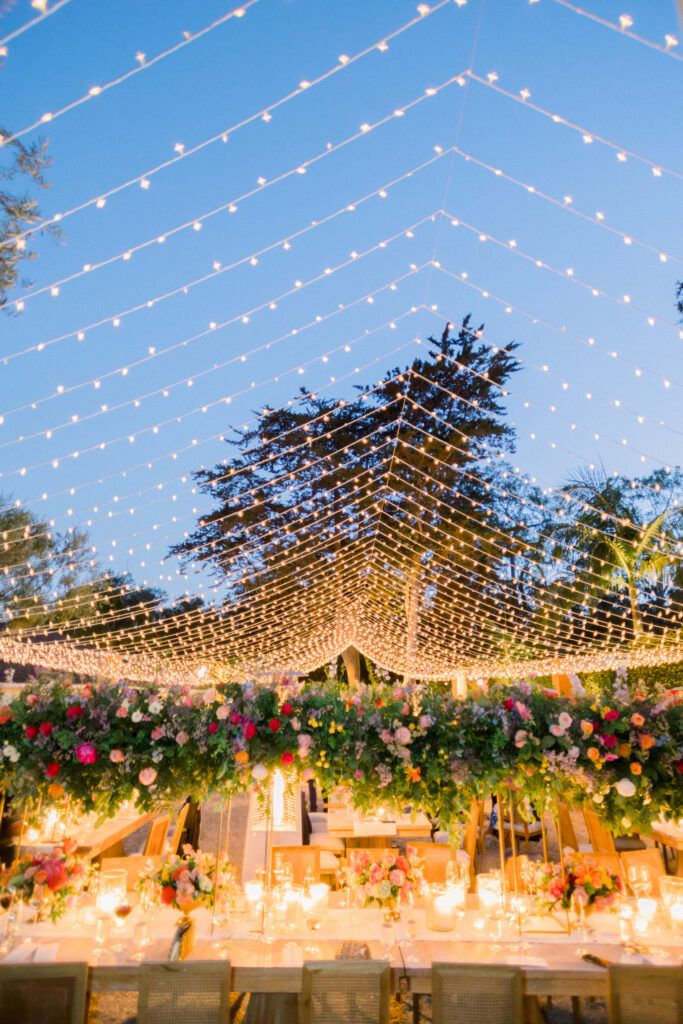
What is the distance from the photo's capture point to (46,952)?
3006mm

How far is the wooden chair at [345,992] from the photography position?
2449 millimetres

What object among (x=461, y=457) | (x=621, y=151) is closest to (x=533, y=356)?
(x=461, y=457)

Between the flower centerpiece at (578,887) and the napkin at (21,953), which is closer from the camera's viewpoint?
the napkin at (21,953)

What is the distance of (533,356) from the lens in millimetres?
20688

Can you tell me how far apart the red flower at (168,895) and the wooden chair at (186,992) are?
2.31 ft

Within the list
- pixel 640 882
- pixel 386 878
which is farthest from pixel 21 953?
pixel 640 882

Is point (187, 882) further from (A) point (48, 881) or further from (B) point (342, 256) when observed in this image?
(B) point (342, 256)

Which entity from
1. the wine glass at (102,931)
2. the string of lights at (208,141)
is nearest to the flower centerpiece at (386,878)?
the wine glass at (102,931)

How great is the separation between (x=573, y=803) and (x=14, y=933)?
102 inches

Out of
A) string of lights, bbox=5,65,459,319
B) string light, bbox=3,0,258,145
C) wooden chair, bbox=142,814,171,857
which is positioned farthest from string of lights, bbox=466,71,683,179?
wooden chair, bbox=142,814,171,857

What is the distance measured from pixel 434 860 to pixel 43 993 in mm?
2488

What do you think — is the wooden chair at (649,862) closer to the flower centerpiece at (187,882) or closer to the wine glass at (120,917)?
the flower centerpiece at (187,882)

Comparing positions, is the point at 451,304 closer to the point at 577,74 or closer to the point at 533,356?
the point at 533,356

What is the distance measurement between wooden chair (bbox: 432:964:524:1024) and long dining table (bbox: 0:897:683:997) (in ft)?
0.87
